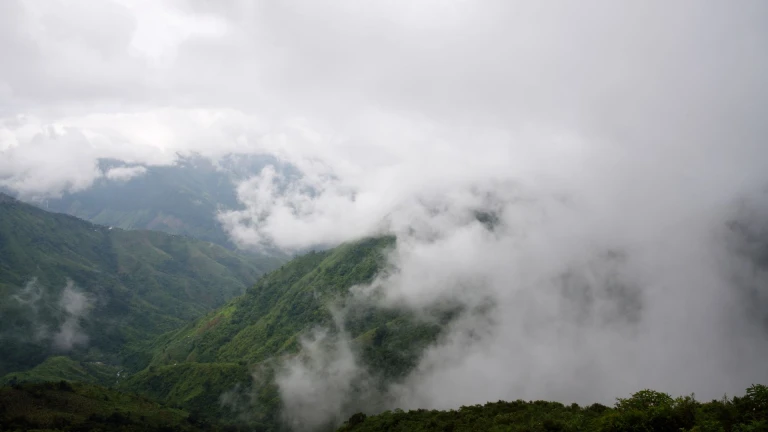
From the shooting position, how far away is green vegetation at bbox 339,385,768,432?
54.8 m

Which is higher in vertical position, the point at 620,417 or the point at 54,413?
the point at 54,413

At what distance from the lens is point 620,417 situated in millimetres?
61500

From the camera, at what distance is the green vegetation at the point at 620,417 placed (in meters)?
54.8

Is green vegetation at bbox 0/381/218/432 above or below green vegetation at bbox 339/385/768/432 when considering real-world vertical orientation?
above

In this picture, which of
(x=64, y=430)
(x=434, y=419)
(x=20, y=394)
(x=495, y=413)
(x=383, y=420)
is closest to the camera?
(x=495, y=413)

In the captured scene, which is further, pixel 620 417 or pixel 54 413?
pixel 54 413

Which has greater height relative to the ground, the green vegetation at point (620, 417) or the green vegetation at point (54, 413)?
the green vegetation at point (54, 413)

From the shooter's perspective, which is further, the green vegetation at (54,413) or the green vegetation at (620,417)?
the green vegetation at (54,413)

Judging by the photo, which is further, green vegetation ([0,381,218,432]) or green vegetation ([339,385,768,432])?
green vegetation ([0,381,218,432])

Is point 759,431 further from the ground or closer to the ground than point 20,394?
closer to the ground

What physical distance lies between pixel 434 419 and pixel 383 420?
76.0ft

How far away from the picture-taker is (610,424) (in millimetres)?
61781

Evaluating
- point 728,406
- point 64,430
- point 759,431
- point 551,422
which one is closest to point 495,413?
point 551,422

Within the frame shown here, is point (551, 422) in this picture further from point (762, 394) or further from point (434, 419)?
point (434, 419)
